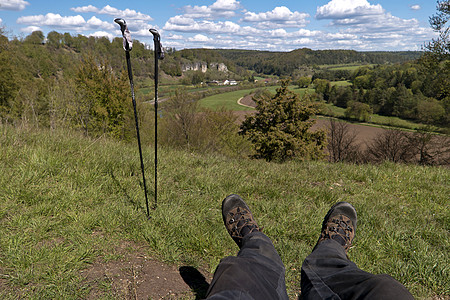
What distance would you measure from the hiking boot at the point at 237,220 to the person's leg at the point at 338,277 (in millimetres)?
688

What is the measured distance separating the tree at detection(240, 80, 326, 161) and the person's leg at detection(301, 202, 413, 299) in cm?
1750

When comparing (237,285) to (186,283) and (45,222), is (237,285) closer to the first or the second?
(186,283)

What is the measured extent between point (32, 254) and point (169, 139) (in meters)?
23.7

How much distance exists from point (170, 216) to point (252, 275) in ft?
5.70

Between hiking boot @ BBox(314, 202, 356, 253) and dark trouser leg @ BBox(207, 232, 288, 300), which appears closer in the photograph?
dark trouser leg @ BBox(207, 232, 288, 300)

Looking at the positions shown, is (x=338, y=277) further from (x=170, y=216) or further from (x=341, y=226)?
(x=170, y=216)

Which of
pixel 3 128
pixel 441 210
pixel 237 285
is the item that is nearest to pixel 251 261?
pixel 237 285

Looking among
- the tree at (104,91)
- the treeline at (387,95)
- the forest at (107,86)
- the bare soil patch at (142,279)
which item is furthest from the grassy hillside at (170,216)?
the treeline at (387,95)

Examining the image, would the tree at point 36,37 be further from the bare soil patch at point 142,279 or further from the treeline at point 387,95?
the bare soil patch at point 142,279

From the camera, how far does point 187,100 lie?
1156 inches

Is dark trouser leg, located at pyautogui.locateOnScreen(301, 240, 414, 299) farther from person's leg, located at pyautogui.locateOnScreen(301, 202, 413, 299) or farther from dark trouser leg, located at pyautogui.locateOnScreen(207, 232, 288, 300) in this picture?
dark trouser leg, located at pyautogui.locateOnScreen(207, 232, 288, 300)

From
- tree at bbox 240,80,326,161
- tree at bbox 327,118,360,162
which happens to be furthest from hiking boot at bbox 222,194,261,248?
tree at bbox 327,118,360,162

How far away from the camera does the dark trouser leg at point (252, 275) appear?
60.2 inches

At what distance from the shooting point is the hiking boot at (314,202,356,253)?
251 cm
